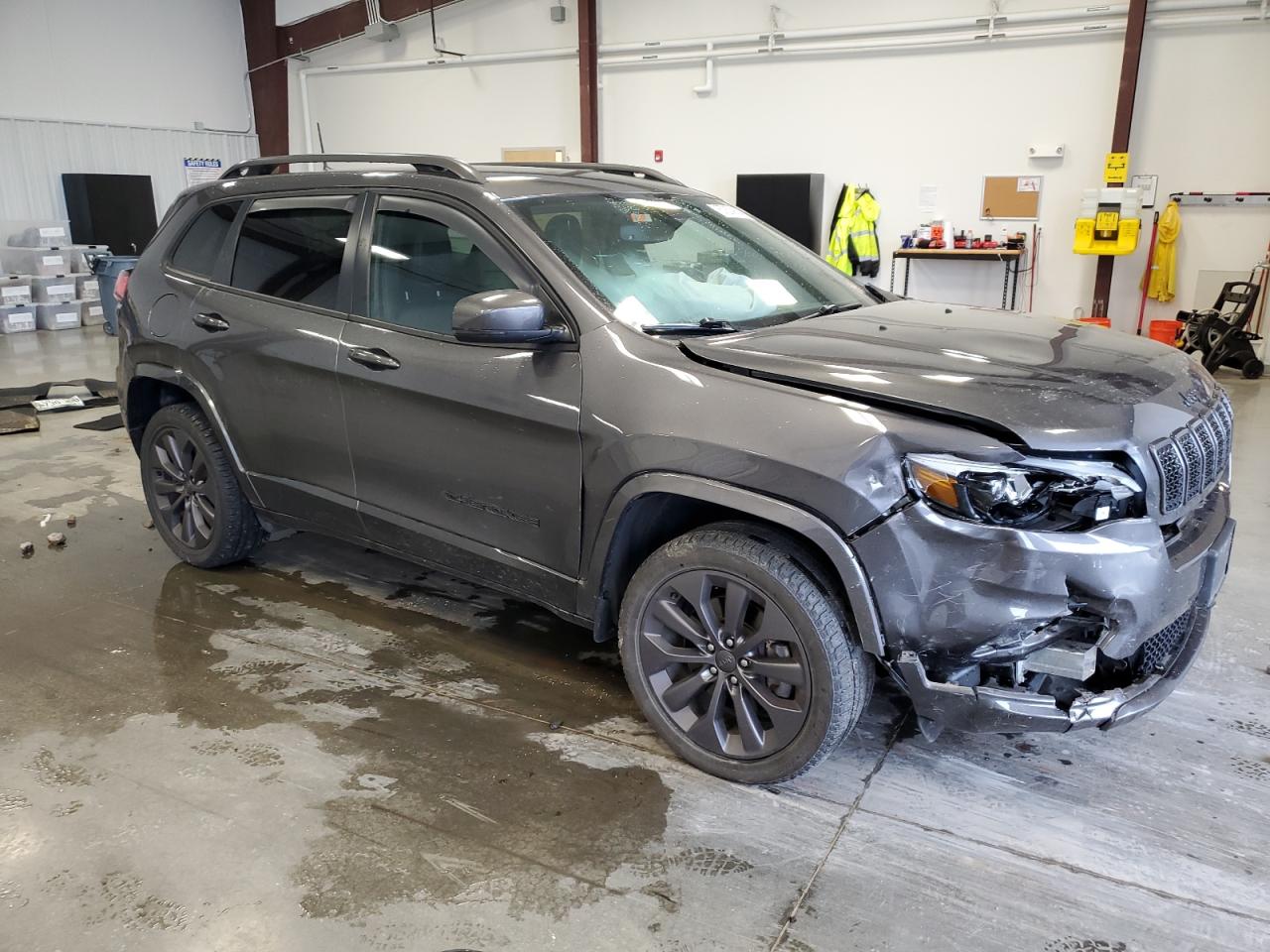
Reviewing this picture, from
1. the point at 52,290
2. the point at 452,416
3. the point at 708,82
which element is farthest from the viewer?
the point at 52,290

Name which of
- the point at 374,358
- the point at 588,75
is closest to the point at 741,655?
the point at 374,358

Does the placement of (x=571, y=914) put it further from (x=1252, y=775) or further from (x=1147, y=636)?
(x=1252, y=775)

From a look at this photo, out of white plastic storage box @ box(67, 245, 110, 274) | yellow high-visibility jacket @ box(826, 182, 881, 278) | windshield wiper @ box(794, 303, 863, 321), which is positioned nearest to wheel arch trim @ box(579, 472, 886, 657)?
windshield wiper @ box(794, 303, 863, 321)

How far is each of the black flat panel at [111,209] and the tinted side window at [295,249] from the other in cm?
1109

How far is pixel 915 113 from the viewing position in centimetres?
1037

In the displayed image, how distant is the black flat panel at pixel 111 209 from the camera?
42.5ft

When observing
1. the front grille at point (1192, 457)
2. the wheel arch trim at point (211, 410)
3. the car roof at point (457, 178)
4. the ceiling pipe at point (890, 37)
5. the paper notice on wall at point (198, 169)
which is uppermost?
the ceiling pipe at point (890, 37)

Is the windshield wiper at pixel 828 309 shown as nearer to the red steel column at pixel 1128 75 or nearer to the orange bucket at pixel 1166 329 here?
the orange bucket at pixel 1166 329

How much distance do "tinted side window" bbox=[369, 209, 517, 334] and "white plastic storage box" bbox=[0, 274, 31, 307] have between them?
11035mm

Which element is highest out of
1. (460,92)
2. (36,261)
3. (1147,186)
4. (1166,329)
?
(460,92)

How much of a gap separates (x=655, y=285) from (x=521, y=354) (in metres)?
0.44

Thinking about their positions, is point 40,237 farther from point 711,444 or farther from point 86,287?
point 711,444

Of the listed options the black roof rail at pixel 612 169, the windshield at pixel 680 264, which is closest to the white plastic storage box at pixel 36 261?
the black roof rail at pixel 612 169

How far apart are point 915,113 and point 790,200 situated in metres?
1.61
